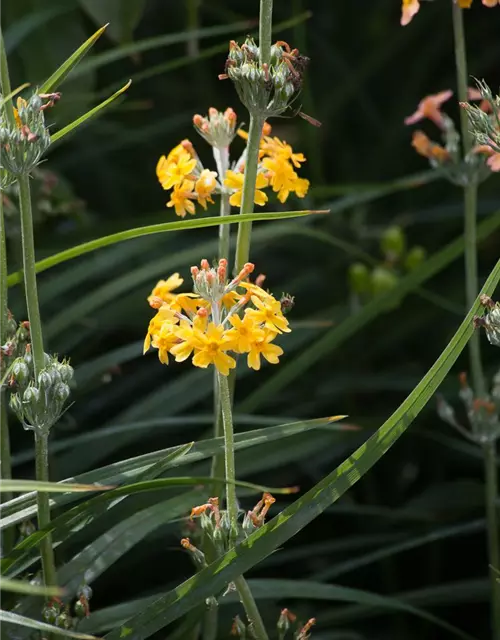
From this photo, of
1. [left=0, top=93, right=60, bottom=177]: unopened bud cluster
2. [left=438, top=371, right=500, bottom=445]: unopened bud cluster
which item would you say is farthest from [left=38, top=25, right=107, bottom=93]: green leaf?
[left=438, top=371, right=500, bottom=445]: unopened bud cluster

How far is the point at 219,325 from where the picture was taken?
129 cm

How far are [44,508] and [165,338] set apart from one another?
0.31 m

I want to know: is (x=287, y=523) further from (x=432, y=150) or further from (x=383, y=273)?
(x=383, y=273)

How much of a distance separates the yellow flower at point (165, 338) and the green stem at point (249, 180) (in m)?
0.18

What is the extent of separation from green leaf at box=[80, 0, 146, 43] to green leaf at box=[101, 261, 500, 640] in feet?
3.48

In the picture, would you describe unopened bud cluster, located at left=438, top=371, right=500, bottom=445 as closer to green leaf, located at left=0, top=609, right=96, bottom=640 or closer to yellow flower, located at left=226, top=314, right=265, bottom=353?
yellow flower, located at left=226, top=314, right=265, bottom=353

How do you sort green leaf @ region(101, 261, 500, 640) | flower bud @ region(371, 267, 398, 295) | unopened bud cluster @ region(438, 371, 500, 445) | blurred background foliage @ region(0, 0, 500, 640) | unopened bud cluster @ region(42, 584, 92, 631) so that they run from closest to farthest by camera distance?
green leaf @ region(101, 261, 500, 640), unopened bud cluster @ region(42, 584, 92, 631), unopened bud cluster @ region(438, 371, 500, 445), blurred background foliage @ region(0, 0, 500, 640), flower bud @ region(371, 267, 398, 295)

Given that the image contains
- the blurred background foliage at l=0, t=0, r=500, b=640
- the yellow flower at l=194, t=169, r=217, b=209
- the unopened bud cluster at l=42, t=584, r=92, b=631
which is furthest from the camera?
the blurred background foliage at l=0, t=0, r=500, b=640

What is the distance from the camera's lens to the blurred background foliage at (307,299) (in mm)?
2084

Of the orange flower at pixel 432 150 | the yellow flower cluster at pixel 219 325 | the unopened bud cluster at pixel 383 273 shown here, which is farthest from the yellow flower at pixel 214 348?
the unopened bud cluster at pixel 383 273

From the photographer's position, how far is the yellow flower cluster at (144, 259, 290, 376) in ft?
4.13

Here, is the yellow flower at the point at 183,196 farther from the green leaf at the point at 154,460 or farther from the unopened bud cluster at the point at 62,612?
the unopened bud cluster at the point at 62,612

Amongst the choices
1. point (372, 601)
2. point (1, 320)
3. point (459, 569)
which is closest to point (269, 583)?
point (372, 601)

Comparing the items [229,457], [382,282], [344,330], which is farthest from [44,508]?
[382,282]
